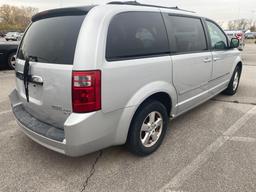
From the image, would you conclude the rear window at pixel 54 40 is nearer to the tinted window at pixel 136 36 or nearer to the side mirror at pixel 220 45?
the tinted window at pixel 136 36

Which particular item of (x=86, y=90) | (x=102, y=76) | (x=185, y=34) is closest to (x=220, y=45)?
(x=185, y=34)

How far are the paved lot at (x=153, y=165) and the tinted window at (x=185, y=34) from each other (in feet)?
4.31

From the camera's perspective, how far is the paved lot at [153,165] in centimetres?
221

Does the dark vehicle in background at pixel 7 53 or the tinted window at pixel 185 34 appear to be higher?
the tinted window at pixel 185 34

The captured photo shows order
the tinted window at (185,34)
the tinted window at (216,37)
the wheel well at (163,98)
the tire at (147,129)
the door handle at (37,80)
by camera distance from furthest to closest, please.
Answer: the tinted window at (216,37), the tinted window at (185,34), the wheel well at (163,98), the tire at (147,129), the door handle at (37,80)

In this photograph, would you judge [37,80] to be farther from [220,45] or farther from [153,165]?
[220,45]

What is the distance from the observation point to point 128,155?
273cm

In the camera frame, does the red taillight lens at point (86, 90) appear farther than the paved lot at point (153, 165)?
No

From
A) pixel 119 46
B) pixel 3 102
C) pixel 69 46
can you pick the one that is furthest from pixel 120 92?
pixel 3 102

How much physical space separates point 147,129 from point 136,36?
3.76ft

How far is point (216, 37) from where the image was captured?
396 cm

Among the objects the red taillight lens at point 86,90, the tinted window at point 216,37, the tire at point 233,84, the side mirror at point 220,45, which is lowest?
the tire at point 233,84

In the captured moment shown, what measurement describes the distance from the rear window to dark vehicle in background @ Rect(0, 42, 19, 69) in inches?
243

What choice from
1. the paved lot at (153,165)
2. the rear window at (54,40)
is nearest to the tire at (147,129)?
the paved lot at (153,165)
